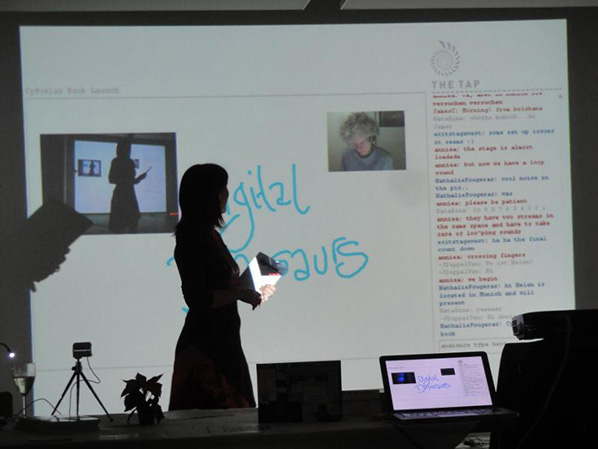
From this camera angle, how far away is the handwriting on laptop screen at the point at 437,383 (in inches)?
80.5

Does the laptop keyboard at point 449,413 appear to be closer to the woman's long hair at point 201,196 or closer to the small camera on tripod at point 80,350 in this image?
the small camera on tripod at point 80,350

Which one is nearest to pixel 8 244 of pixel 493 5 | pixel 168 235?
pixel 168 235

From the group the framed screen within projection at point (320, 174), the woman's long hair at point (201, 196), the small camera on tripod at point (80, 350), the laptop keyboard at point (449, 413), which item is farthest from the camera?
the framed screen within projection at point (320, 174)

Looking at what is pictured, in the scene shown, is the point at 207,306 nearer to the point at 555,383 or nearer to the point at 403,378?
the point at 403,378

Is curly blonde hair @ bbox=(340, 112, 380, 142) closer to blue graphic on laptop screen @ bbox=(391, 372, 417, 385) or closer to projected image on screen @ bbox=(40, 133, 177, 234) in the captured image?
projected image on screen @ bbox=(40, 133, 177, 234)

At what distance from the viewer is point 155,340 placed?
165 inches

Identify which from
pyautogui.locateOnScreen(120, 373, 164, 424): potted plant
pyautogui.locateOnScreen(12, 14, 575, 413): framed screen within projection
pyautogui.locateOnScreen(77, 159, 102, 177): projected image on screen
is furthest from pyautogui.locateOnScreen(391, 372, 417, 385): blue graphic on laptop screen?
pyautogui.locateOnScreen(77, 159, 102, 177): projected image on screen

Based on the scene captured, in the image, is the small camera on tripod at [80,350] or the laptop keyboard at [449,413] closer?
the laptop keyboard at [449,413]

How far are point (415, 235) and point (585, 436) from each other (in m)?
2.69

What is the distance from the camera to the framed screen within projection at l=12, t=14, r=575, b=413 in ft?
13.8

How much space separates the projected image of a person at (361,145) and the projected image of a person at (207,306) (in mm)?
1626

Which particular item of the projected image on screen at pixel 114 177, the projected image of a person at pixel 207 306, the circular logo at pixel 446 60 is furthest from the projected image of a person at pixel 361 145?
the projected image of a person at pixel 207 306

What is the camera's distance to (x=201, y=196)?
108 inches

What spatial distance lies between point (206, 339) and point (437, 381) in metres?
0.89
